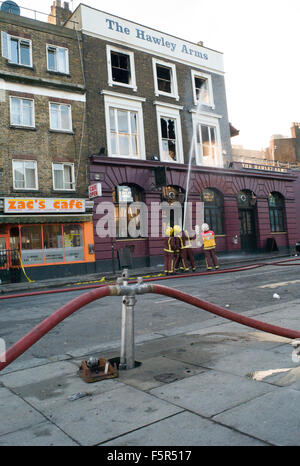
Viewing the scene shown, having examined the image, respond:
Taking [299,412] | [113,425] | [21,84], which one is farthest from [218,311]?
[21,84]

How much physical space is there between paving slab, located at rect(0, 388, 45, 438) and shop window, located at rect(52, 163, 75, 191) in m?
15.6

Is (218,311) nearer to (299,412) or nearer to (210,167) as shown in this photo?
(299,412)

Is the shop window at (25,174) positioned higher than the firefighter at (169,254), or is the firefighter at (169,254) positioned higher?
the shop window at (25,174)

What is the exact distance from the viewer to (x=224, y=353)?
13.6 ft

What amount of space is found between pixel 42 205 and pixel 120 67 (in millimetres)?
9760

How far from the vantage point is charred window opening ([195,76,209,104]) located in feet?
80.7

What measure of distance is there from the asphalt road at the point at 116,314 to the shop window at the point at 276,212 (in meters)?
17.0

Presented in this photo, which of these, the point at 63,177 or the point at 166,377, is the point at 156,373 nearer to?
the point at 166,377

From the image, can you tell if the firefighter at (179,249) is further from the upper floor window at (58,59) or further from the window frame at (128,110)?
the upper floor window at (58,59)

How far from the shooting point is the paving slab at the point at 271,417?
2.28 m

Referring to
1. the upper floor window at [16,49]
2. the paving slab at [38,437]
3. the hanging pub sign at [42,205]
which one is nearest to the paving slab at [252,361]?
the paving slab at [38,437]

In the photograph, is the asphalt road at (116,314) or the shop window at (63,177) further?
the shop window at (63,177)
